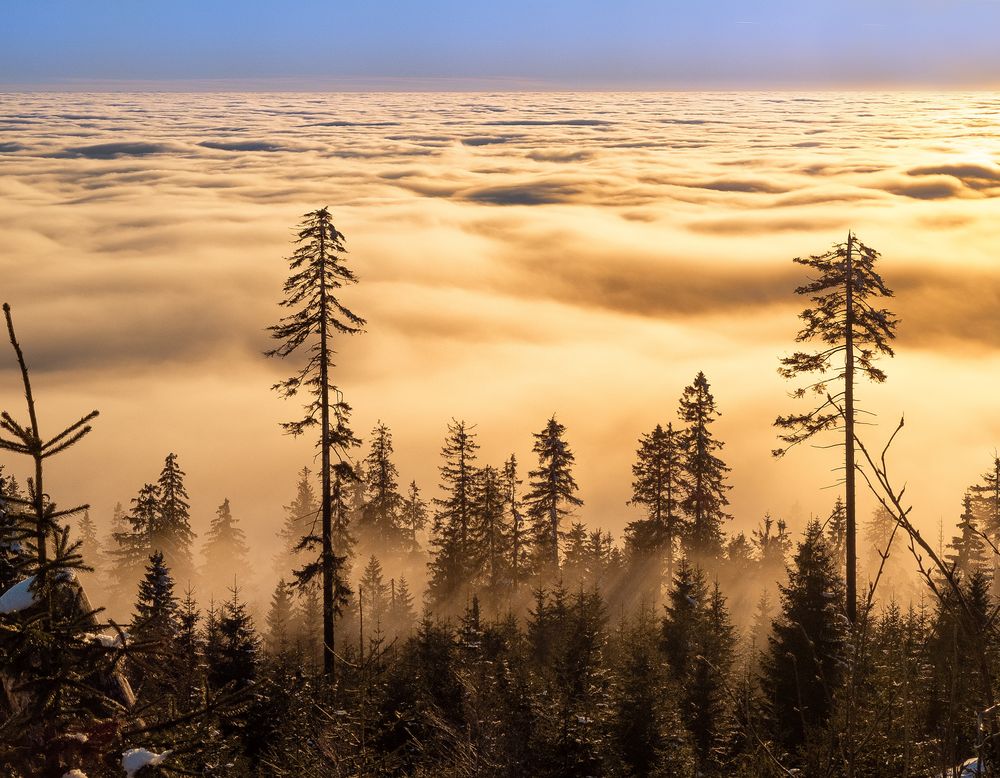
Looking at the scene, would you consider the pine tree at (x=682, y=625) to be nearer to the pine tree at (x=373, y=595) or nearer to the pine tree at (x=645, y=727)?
the pine tree at (x=645, y=727)

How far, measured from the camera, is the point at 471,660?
850 inches

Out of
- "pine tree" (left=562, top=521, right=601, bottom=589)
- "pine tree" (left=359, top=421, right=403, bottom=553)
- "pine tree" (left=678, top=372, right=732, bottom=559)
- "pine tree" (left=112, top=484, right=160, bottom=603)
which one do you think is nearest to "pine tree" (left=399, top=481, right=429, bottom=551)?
"pine tree" (left=359, top=421, right=403, bottom=553)

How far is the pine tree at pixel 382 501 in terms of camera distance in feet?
179

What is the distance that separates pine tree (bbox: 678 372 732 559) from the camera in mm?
42906

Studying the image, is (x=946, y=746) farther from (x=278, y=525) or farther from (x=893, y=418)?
(x=893, y=418)

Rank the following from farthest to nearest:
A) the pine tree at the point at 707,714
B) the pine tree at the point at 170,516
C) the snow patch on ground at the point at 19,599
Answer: the pine tree at the point at 170,516
the pine tree at the point at 707,714
the snow patch on ground at the point at 19,599

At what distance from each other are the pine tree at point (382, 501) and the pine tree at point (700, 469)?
18200mm

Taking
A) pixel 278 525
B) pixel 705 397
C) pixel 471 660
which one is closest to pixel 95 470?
pixel 278 525

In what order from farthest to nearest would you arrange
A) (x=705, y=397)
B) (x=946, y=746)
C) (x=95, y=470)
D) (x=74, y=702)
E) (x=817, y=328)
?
(x=95, y=470) < (x=705, y=397) < (x=817, y=328) < (x=74, y=702) < (x=946, y=746)

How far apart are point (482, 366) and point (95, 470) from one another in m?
101

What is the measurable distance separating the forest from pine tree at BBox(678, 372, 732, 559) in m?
0.13

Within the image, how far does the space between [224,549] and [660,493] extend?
36.2 meters

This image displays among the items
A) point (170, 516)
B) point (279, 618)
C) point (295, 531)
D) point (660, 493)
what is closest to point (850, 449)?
point (660, 493)

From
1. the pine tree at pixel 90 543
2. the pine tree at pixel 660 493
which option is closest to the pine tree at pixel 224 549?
the pine tree at pixel 90 543
